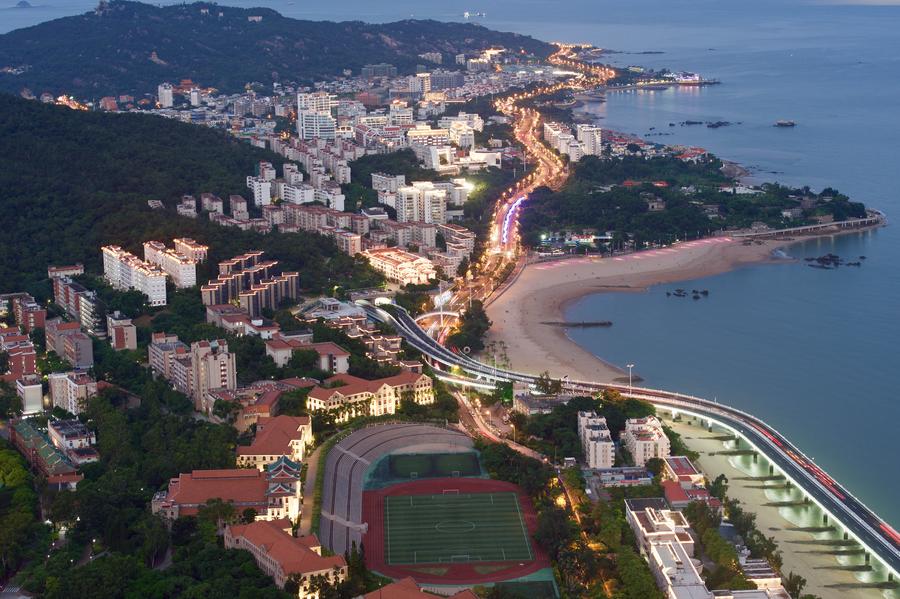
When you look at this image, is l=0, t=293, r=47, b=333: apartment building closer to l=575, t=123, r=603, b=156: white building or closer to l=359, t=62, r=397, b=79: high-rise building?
l=575, t=123, r=603, b=156: white building

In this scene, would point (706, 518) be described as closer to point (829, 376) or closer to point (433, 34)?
point (829, 376)

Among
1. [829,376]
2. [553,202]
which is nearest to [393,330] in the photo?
[829,376]

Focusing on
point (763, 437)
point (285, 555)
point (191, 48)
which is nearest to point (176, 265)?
point (763, 437)

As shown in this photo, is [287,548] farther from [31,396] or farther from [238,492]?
[31,396]

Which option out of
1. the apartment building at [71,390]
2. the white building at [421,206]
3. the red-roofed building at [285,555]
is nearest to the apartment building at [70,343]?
the apartment building at [71,390]

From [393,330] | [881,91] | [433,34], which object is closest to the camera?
[393,330]

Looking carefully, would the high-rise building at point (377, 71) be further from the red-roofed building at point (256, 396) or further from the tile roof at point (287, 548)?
the tile roof at point (287, 548)
